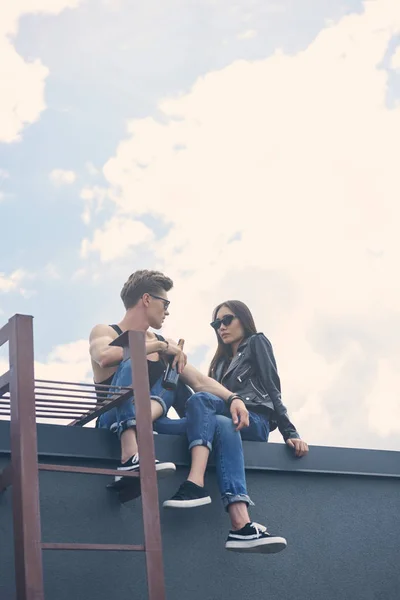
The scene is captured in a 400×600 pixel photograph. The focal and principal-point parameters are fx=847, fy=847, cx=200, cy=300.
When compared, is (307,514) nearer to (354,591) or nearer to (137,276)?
(354,591)

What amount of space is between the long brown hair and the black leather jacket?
0.09 metres

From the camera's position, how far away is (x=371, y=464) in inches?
247

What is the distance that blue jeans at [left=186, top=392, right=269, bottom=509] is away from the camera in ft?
16.2

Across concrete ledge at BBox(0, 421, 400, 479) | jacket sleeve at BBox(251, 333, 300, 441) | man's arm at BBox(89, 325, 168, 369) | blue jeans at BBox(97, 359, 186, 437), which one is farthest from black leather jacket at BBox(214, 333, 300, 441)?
man's arm at BBox(89, 325, 168, 369)

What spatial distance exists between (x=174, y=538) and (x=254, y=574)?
2.00ft

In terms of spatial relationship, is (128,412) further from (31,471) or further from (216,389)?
(31,471)

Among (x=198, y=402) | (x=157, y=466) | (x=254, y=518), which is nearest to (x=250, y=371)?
(x=198, y=402)

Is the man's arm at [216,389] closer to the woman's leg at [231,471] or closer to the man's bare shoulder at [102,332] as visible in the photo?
the woman's leg at [231,471]

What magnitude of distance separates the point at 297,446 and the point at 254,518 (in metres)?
0.59

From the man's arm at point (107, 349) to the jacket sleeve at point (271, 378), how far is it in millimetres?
922

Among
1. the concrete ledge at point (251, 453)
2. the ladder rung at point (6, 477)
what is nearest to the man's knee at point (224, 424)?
the concrete ledge at point (251, 453)

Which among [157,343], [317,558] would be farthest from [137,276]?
[317,558]

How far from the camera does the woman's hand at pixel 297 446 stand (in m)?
5.82

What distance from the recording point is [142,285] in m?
5.93
